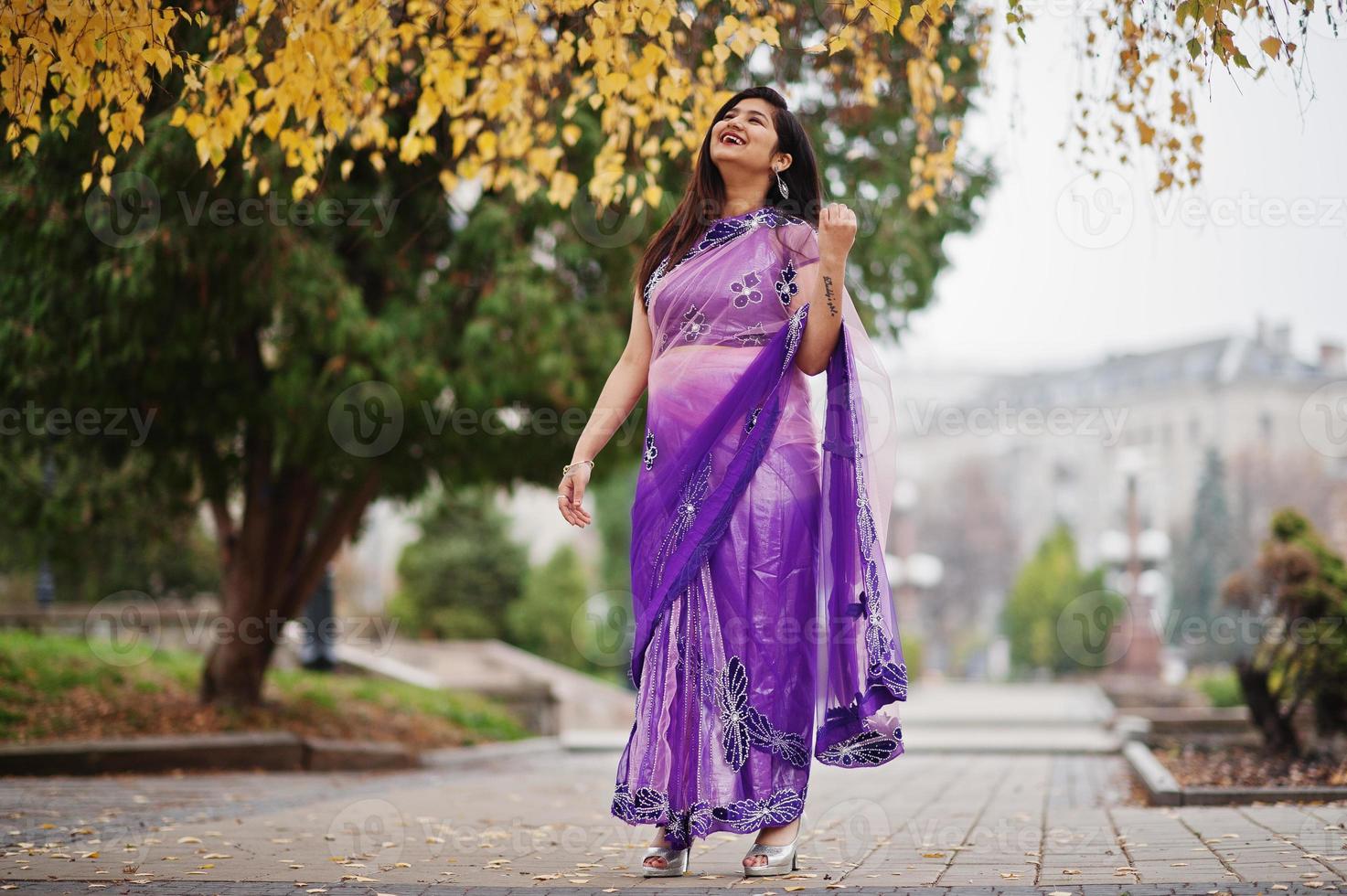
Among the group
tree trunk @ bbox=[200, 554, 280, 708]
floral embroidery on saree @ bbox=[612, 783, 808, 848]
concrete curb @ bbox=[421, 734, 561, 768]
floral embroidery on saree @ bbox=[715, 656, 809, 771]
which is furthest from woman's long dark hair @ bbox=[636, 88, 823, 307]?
concrete curb @ bbox=[421, 734, 561, 768]

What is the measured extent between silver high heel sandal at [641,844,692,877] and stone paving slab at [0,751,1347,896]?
1.9 inches

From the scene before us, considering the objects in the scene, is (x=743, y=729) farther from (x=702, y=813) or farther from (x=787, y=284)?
(x=787, y=284)

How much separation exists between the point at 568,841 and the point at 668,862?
4.18 ft

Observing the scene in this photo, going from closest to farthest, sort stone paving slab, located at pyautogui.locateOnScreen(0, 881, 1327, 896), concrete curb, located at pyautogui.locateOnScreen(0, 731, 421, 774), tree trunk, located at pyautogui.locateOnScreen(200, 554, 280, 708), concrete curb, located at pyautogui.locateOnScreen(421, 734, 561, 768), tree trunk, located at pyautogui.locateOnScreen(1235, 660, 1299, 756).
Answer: stone paving slab, located at pyautogui.locateOnScreen(0, 881, 1327, 896)
concrete curb, located at pyautogui.locateOnScreen(0, 731, 421, 774)
tree trunk, located at pyautogui.locateOnScreen(1235, 660, 1299, 756)
tree trunk, located at pyautogui.locateOnScreen(200, 554, 280, 708)
concrete curb, located at pyautogui.locateOnScreen(421, 734, 561, 768)

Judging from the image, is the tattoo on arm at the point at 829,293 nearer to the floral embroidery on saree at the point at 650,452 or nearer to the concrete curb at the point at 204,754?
the floral embroidery on saree at the point at 650,452

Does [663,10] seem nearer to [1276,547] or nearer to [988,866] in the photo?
[988,866]

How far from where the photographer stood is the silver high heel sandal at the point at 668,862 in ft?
13.5

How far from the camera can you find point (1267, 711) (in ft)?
32.2

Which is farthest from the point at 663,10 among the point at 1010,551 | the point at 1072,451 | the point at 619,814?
the point at 1072,451

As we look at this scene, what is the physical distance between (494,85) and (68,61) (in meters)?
2.09

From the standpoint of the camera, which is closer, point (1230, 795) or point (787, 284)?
point (787, 284)

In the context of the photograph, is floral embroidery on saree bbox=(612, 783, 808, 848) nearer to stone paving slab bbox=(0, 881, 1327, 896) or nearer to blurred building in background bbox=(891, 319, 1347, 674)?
stone paving slab bbox=(0, 881, 1327, 896)


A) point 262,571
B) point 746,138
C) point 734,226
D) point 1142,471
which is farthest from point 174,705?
point 1142,471

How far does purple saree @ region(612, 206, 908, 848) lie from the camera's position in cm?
415
